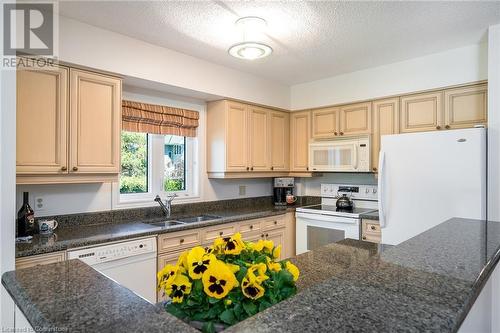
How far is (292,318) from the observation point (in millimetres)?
542

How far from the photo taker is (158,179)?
3.21m

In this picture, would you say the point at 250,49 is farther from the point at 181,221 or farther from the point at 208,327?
the point at 208,327

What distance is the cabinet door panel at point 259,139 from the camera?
367 cm

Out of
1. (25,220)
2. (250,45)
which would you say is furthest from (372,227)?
(25,220)

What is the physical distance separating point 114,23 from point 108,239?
5.31 ft

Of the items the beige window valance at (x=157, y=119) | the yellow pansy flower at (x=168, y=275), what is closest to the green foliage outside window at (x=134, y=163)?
the beige window valance at (x=157, y=119)

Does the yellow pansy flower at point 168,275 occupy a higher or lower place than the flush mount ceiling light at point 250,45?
lower

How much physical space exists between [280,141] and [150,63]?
1.94m

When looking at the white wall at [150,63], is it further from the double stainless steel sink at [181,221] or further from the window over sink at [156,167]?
the double stainless steel sink at [181,221]

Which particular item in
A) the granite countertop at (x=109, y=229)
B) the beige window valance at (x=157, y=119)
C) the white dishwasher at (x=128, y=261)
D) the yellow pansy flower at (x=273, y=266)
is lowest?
the white dishwasher at (x=128, y=261)

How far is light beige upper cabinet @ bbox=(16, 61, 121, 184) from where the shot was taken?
206 centimetres

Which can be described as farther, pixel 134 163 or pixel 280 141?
pixel 280 141

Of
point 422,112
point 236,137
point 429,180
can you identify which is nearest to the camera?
point 429,180

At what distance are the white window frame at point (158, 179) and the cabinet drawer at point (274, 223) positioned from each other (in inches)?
32.4
